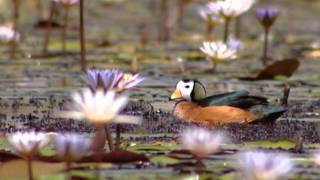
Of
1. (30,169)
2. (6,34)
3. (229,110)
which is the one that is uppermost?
(6,34)

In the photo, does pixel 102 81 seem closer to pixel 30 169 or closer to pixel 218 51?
pixel 30 169

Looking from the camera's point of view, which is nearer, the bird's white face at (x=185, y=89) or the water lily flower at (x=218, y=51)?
the bird's white face at (x=185, y=89)

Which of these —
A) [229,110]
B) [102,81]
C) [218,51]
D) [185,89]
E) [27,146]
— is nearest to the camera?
[27,146]

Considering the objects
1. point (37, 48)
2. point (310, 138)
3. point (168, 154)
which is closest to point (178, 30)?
point (37, 48)

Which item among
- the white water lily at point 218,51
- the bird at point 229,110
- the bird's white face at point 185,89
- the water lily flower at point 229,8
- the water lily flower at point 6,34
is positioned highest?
the water lily flower at point 229,8

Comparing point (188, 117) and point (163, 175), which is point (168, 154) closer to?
point (163, 175)

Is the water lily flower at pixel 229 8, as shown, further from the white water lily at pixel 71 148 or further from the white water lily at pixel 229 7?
the white water lily at pixel 71 148

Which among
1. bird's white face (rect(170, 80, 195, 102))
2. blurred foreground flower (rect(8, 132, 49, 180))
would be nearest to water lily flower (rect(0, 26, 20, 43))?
bird's white face (rect(170, 80, 195, 102))

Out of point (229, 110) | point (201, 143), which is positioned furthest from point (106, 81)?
point (229, 110)

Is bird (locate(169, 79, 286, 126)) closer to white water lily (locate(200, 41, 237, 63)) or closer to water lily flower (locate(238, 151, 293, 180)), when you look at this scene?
water lily flower (locate(238, 151, 293, 180))

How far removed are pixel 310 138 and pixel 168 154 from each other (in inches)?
32.5

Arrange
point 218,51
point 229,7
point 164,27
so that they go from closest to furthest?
point 218,51 → point 229,7 → point 164,27

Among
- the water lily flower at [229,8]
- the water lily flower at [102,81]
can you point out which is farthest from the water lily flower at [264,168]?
the water lily flower at [229,8]

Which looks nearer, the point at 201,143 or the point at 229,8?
the point at 201,143
